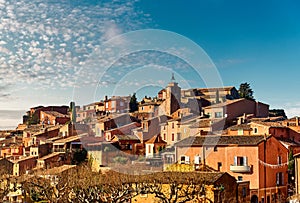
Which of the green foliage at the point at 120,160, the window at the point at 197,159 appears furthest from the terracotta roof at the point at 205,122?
the window at the point at 197,159

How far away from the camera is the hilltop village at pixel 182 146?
27312mm

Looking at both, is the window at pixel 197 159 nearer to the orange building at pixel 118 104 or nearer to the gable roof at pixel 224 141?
the gable roof at pixel 224 141

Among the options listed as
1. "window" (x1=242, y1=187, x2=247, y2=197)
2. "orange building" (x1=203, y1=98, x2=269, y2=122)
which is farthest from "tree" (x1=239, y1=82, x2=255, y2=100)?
"window" (x1=242, y1=187, x2=247, y2=197)

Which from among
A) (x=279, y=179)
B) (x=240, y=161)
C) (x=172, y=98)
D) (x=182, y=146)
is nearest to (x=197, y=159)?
(x=182, y=146)

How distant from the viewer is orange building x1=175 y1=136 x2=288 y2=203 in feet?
90.3

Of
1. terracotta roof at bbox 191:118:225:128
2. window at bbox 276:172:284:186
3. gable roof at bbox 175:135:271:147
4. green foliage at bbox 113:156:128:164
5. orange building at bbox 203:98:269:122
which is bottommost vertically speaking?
window at bbox 276:172:284:186

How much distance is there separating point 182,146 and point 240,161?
4696 mm

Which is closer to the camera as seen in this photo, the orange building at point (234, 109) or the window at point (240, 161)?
the window at point (240, 161)

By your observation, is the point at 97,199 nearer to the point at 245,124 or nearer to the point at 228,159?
the point at 228,159

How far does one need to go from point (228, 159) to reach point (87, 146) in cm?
1534

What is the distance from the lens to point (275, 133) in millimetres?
35219

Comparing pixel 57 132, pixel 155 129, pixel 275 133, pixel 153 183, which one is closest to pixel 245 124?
pixel 275 133

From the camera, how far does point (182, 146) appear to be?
31500 millimetres

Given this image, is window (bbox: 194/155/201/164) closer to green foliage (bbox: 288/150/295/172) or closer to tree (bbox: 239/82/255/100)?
green foliage (bbox: 288/150/295/172)
